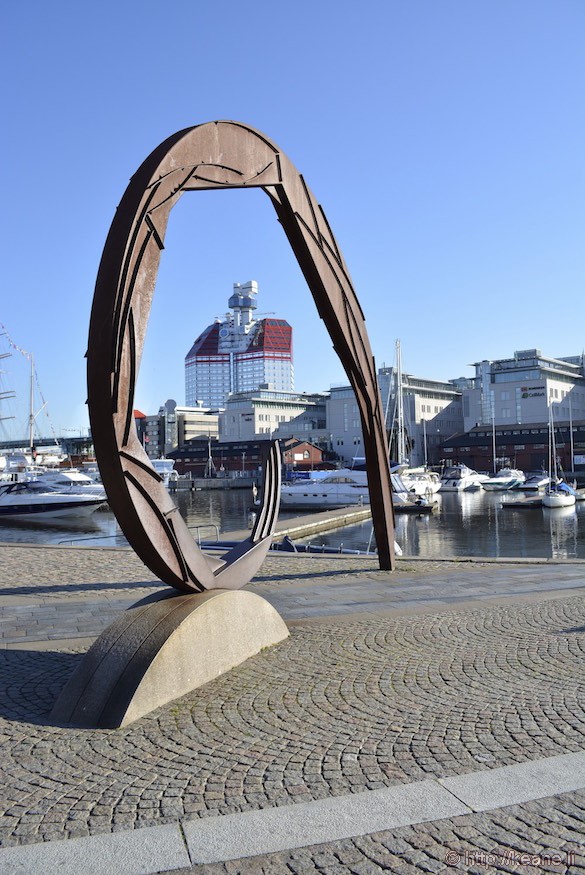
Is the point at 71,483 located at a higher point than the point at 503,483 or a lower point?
higher

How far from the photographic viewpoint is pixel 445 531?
4312 centimetres

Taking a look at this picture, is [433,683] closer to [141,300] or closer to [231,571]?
[231,571]

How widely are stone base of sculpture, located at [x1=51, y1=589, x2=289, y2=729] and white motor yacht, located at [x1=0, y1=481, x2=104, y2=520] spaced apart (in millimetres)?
47402

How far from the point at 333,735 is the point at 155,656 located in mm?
1784

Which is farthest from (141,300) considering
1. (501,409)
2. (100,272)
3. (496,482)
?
(501,409)

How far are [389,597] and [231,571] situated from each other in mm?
3869

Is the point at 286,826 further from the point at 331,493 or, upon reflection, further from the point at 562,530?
the point at 331,493

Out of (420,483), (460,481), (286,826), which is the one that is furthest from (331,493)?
(286,826)

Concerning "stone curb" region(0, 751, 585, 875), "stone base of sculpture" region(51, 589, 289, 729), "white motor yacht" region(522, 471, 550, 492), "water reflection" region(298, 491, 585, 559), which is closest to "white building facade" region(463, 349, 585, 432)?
"white motor yacht" region(522, 471, 550, 492)

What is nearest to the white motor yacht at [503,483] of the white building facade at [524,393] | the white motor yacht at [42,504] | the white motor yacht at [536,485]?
the white motor yacht at [536,485]

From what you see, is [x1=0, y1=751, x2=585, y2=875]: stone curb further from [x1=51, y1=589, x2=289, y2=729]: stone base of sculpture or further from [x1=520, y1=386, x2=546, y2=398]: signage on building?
[x1=520, y1=386, x2=546, y2=398]: signage on building

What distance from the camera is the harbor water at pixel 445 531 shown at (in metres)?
34.9

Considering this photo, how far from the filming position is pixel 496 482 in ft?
251

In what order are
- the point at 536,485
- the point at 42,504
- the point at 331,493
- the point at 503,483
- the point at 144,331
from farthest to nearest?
1. the point at 503,483
2. the point at 536,485
3. the point at 331,493
4. the point at 42,504
5. the point at 144,331
